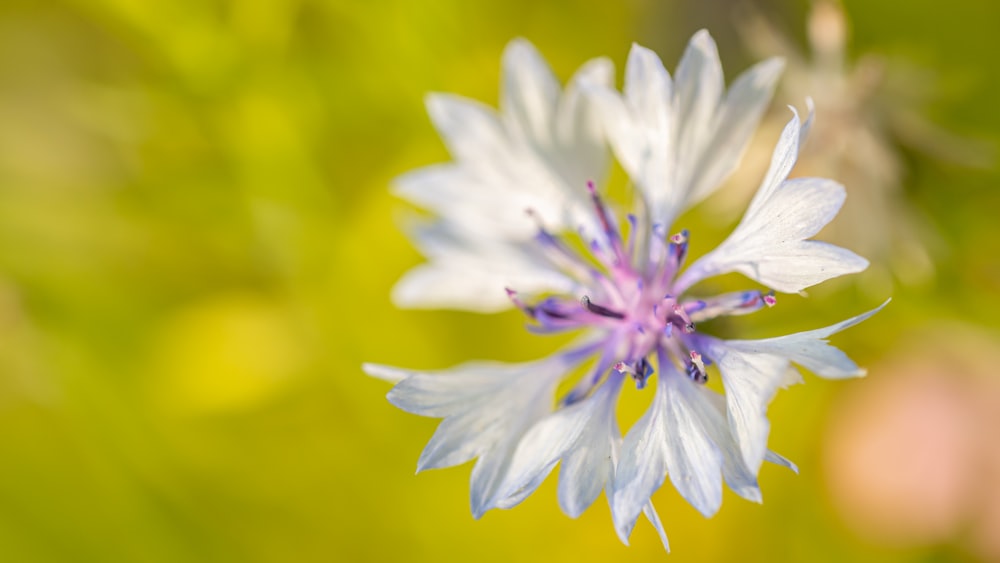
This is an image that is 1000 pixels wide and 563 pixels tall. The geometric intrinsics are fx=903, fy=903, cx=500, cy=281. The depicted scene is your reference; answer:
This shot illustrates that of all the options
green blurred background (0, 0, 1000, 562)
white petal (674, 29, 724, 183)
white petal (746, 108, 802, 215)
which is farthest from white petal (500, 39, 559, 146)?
green blurred background (0, 0, 1000, 562)

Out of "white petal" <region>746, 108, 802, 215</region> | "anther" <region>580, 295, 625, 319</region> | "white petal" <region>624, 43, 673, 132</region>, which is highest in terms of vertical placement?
"white petal" <region>624, 43, 673, 132</region>

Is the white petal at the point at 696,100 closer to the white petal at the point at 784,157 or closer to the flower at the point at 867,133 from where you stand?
the white petal at the point at 784,157

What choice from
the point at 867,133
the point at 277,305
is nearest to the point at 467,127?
the point at 867,133

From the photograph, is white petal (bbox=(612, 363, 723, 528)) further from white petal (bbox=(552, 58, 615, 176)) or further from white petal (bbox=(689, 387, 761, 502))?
white petal (bbox=(552, 58, 615, 176))

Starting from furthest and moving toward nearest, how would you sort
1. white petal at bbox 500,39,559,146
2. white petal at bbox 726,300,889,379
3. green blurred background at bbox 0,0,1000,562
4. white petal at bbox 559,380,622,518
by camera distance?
green blurred background at bbox 0,0,1000,562 → white petal at bbox 500,39,559,146 → white petal at bbox 559,380,622,518 → white petal at bbox 726,300,889,379

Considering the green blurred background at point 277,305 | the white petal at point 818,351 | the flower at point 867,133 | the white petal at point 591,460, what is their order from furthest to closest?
the green blurred background at point 277,305
the flower at point 867,133
the white petal at point 591,460
the white petal at point 818,351

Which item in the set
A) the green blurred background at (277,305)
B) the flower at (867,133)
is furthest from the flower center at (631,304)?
the green blurred background at (277,305)

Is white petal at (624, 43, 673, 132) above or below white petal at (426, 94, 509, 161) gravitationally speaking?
→ below
